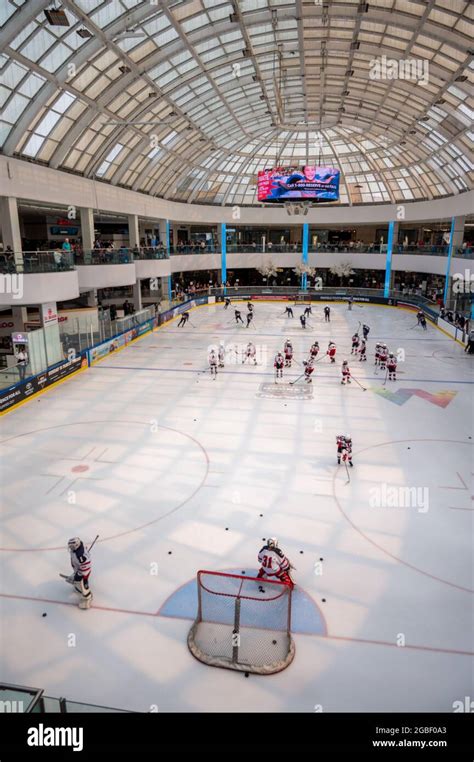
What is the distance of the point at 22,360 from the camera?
1747cm

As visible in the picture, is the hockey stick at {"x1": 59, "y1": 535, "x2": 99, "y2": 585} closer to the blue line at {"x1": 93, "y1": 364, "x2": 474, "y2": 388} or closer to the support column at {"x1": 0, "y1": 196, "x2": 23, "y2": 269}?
the blue line at {"x1": 93, "y1": 364, "x2": 474, "y2": 388}

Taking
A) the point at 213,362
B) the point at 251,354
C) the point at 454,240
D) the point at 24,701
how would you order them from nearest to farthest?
1. the point at 24,701
2. the point at 213,362
3. the point at 251,354
4. the point at 454,240

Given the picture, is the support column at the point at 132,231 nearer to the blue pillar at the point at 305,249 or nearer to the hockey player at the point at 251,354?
the hockey player at the point at 251,354

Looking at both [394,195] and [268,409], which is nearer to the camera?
[268,409]

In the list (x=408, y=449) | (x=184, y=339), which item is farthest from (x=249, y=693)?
(x=184, y=339)

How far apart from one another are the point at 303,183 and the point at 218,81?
7.51m

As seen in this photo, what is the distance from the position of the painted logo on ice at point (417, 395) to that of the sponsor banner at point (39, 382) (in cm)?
1260

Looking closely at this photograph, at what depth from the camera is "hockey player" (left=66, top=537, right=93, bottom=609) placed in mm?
7527

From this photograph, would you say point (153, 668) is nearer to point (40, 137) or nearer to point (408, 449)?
point (408, 449)

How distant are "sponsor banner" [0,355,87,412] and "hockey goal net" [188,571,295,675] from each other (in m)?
11.6

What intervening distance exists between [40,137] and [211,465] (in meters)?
18.3

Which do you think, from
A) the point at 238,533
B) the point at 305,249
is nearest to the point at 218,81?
the point at 305,249

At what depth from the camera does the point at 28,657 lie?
6609 millimetres

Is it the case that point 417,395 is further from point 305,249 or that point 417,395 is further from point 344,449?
point 305,249
